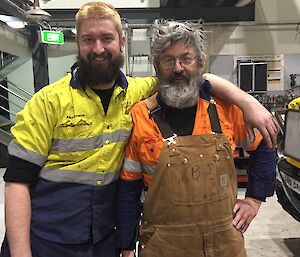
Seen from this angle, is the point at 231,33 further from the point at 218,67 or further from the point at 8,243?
the point at 8,243

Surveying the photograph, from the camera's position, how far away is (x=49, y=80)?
9219 mm

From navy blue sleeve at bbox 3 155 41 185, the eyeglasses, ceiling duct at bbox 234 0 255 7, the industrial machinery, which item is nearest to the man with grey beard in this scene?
the eyeglasses

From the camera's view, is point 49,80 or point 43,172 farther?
point 49,80

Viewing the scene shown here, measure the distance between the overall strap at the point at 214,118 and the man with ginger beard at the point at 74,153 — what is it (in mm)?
179

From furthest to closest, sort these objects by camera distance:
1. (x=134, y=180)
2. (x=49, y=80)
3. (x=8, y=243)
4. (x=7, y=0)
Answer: (x=49, y=80) → (x=7, y=0) → (x=134, y=180) → (x=8, y=243)

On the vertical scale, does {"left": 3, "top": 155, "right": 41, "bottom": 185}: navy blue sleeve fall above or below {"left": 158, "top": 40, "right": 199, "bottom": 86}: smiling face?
below

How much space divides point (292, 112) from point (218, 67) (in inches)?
223

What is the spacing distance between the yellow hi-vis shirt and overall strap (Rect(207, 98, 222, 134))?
14.2 inches

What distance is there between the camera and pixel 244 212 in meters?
1.66

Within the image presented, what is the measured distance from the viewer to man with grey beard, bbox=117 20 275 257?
1501mm

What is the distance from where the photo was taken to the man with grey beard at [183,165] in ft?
4.92

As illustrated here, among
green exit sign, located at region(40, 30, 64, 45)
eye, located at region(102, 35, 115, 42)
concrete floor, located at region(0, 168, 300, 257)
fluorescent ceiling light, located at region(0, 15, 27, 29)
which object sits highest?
A: fluorescent ceiling light, located at region(0, 15, 27, 29)

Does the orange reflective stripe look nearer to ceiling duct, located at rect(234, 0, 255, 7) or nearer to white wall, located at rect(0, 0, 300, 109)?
white wall, located at rect(0, 0, 300, 109)

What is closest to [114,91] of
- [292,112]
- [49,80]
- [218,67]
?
[292,112]
